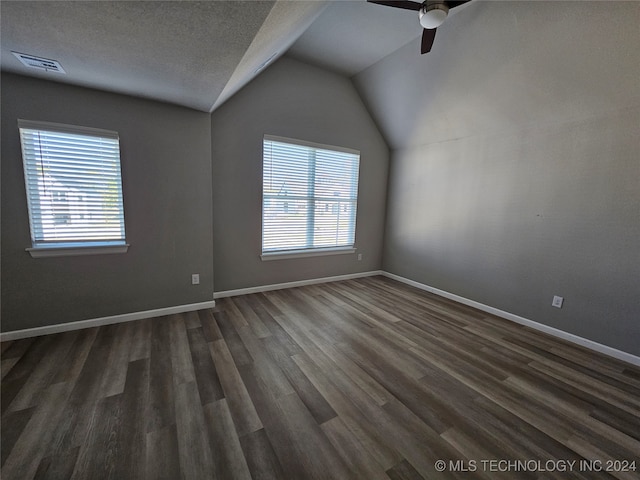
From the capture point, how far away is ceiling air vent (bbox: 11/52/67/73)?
1.84 metres

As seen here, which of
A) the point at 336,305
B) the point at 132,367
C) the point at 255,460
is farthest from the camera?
the point at 336,305

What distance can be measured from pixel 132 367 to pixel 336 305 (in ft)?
7.41

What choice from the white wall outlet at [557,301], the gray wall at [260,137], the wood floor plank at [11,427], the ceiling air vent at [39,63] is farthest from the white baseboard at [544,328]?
the ceiling air vent at [39,63]

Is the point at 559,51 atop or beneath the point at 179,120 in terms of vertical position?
atop

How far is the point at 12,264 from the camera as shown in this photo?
2334mm

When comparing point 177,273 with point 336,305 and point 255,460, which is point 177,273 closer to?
point 336,305

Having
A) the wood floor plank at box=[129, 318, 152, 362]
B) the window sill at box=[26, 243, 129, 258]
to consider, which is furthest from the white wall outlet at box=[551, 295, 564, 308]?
the window sill at box=[26, 243, 129, 258]

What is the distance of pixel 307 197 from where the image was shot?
4.08 metres

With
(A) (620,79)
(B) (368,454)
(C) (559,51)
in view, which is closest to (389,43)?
(C) (559,51)

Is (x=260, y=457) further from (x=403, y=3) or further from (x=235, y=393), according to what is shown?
(x=403, y=3)

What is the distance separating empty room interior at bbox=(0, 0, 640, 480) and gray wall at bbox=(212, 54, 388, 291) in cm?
3

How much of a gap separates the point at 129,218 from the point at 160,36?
193cm

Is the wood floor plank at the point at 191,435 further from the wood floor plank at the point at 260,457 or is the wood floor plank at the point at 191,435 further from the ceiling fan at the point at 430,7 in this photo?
the ceiling fan at the point at 430,7

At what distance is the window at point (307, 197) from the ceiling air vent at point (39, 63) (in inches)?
80.6
